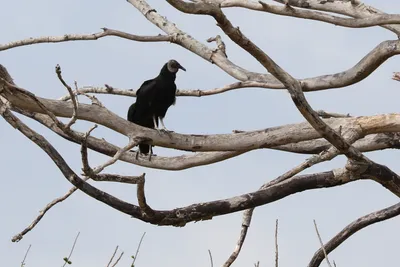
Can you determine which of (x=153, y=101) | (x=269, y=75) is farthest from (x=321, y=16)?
(x=153, y=101)

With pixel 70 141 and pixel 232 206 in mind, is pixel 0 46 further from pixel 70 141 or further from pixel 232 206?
pixel 232 206

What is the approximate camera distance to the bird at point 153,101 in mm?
7336

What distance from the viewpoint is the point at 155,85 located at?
761 cm

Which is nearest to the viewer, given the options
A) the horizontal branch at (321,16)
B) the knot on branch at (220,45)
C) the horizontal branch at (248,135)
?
the horizontal branch at (248,135)

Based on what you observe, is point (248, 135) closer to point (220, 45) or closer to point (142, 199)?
point (142, 199)

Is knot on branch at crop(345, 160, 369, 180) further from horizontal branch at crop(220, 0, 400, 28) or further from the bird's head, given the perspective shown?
the bird's head

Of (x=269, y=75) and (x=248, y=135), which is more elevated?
(x=269, y=75)

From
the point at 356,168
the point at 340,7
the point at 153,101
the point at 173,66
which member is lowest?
the point at 356,168

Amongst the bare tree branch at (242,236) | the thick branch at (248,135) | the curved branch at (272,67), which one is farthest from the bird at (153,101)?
the curved branch at (272,67)

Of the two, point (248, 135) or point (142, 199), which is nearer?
point (142, 199)

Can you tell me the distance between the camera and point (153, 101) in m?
7.45

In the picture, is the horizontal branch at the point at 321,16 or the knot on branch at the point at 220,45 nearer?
the horizontal branch at the point at 321,16

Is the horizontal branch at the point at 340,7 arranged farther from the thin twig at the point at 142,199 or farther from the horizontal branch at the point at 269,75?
the thin twig at the point at 142,199

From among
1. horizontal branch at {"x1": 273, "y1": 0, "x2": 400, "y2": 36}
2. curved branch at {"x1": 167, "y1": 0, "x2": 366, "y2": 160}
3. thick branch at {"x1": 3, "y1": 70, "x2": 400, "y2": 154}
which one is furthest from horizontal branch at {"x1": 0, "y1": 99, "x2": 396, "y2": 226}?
horizontal branch at {"x1": 273, "y1": 0, "x2": 400, "y2": 36}
